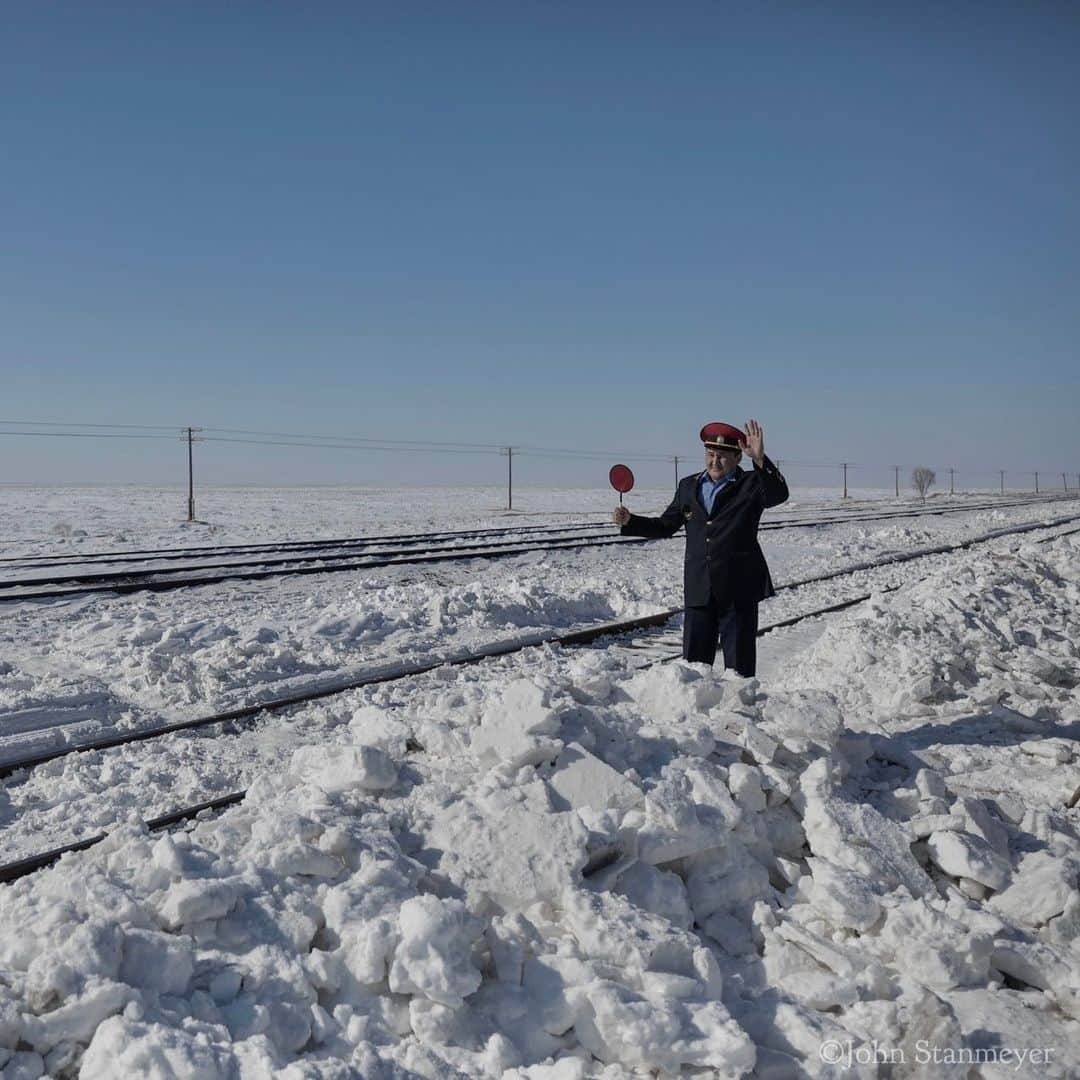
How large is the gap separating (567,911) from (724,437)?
3.14 meters

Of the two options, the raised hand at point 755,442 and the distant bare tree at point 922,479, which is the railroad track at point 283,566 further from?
the distant bare tree at point 922,479

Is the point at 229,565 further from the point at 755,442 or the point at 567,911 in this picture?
the point at 567,911

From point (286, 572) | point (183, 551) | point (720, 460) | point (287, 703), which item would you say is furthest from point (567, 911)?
point (183, 551)

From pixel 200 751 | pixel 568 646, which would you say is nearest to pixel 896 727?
pixel 568 646

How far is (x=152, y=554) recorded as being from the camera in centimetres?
2019

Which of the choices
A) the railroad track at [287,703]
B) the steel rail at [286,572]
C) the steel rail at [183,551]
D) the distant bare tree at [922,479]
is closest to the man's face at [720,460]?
the railroad track at [287,703]

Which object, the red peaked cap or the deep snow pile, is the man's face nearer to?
the red peaked cap

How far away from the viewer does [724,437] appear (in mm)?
5598

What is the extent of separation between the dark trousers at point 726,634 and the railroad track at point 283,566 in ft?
33.5

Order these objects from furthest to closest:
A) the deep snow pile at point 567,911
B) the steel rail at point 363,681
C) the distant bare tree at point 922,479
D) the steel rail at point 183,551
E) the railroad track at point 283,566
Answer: the distant bare tree at point 922,479
the steel rail at point 183,551
the railroad track at point 283,566
the steel rail at point 363,681
the deep snow pile at point 567,911

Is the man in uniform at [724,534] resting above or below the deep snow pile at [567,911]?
above

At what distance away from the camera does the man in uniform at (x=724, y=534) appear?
5.62 metres

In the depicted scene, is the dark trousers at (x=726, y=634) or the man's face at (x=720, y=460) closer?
the man's face at (x=720, y=460)

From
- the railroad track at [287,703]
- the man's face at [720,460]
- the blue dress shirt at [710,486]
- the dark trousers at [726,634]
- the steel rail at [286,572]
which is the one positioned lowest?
the railroad track at [287,703]
